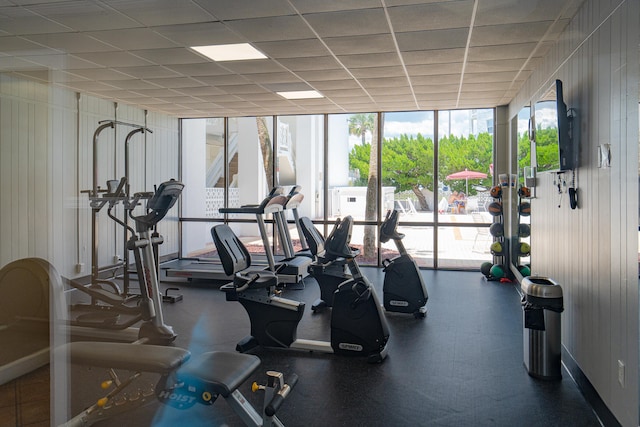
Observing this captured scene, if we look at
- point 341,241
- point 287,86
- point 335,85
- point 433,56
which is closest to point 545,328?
point 341,241

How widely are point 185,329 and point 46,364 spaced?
9.39ft

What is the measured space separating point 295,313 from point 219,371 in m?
1.99

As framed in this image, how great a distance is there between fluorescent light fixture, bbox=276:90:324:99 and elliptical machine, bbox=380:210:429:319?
2366mm

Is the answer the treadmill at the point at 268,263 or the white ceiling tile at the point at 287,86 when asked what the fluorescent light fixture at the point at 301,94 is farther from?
the treadmill at the point at 268,263

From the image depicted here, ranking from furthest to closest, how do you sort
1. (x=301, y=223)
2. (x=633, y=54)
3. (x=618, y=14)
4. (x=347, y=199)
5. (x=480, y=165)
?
(x=347, y=199) < (x=480, y=165) < (x=301, y=223) < (x=618, y=14) < (x=633, y=54)

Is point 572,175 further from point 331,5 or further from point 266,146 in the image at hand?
point 266,146

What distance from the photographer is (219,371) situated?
81.3 inches

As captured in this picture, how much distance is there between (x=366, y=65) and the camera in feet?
17.1

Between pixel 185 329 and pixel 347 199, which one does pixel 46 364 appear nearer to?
pixel 185 329

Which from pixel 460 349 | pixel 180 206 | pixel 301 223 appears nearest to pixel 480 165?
pixel 301 223

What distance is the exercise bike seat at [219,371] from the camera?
6.50ft

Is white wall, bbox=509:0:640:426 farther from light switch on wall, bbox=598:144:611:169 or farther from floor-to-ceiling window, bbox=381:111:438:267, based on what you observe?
floor-to-ceiling window, bbox=381:111:438:267

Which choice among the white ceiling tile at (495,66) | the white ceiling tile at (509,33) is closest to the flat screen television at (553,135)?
the white ceiling tile at (509,33)

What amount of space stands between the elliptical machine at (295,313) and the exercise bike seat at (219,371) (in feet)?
5.83
